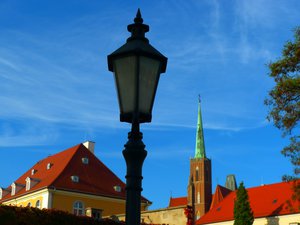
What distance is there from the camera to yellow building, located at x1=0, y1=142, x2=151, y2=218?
137 feet

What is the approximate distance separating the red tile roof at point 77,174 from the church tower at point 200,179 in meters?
61.6

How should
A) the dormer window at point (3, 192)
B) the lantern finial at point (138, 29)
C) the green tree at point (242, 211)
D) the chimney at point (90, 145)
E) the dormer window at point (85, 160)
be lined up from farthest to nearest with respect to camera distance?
1. the chimney at point (90, 145)
2. the dormer window at point (3, 192)
3. the dormer window at point (85, 160)
4. the green tree at point (242, 211)
5. the lantern finial at point (138, 29)

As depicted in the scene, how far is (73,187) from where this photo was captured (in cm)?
4253

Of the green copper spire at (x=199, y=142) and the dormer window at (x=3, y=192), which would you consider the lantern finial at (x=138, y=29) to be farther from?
the green copper spire at (x=199, y=142)

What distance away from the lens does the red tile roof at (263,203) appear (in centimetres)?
5241

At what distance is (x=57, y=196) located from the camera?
4172cm

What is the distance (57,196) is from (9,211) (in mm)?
18569

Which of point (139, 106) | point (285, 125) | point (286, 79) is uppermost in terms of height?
point (286, 79)

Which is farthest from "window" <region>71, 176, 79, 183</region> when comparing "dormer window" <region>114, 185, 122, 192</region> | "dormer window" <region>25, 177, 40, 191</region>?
"dormer window" <region>25, 177, 40, 191</region>

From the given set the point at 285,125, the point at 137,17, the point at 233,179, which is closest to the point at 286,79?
the point at 285,125

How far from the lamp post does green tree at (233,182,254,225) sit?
4358cm

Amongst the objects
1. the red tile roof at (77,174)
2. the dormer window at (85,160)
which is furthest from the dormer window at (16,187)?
the dormer window at (85,160)

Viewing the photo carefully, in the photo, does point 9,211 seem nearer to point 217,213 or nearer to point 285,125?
point 285,125

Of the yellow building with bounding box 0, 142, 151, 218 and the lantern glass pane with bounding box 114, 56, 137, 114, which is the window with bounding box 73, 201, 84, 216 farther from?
the lantern glass pane with bounding box 114, 56, 137, 114
